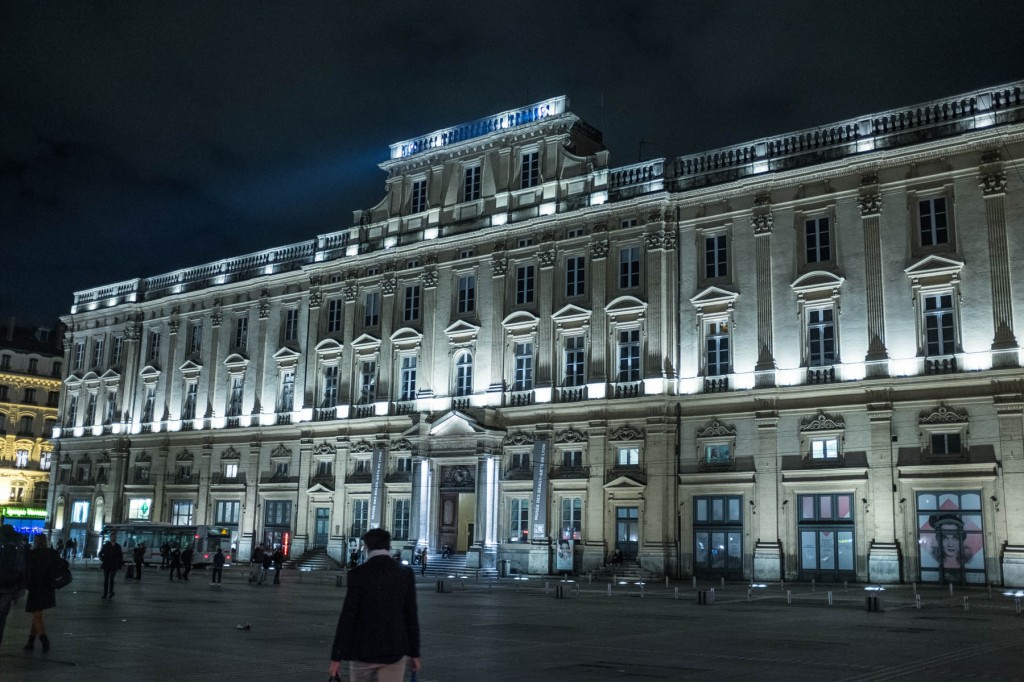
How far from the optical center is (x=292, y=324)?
195 feet

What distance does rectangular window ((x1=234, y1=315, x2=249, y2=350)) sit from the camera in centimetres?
6147

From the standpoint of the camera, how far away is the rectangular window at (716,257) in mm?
43594

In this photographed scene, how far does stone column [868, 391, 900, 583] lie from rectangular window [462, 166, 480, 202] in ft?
76.5

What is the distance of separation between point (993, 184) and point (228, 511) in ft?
147

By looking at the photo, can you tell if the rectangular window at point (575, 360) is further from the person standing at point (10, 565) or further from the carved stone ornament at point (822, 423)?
the person standing at point (10, 565)

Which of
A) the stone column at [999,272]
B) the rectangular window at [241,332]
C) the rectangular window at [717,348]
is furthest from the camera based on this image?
the rectangular window at [241,332]

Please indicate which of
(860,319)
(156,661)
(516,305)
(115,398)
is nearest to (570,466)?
(516,305)

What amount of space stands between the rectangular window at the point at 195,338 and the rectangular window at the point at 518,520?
27257 mm

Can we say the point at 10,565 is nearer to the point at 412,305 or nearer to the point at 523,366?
the point at 523,366

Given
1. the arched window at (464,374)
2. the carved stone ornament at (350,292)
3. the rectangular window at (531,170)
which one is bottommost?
the arched window at (464,374)

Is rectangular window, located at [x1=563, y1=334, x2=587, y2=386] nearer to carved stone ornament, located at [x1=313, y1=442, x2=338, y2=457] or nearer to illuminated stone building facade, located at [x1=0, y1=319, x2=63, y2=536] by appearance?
carved stone ornament, located at [x1=313, y1=442, x2=338, y2=457]

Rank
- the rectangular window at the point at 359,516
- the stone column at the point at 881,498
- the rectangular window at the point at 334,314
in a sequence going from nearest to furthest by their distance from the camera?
the stone column at the point at 881,498 < the rectangular window at the point at 359,516 < the rectangular window at the point at 334,314

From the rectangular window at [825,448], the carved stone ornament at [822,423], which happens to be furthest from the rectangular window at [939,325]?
the rectangular window at [825,448]

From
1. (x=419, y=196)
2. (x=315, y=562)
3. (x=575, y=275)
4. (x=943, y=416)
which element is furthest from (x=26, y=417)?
(x=943, y=416)
